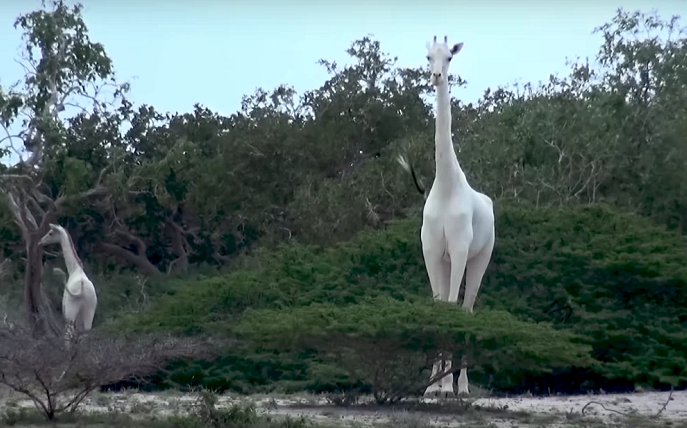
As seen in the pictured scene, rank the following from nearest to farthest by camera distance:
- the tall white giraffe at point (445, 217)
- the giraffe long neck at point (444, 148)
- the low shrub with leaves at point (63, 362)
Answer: the low shrub with leaves at point (63, 362) < the tall white giraffe at point (445, 217) < the giraffe long neck at point (444, 148)

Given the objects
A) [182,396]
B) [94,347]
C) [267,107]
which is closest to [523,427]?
[94,347]

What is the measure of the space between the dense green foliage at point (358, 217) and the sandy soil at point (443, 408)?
1.67 ft

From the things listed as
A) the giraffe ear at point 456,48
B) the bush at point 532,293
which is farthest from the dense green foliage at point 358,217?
the giraffe ear at point 456,48

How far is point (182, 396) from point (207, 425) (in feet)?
14.6

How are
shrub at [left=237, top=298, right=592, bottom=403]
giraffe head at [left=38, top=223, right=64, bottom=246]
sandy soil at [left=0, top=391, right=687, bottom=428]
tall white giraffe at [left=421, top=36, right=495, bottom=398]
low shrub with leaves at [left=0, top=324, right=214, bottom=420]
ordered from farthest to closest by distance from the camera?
giraffe head at [left=38, top=223, right=64, bottom=246]
tall white giraffe at [left=421, top=36, right=495, bottom=398]
shrub at [left=237, top=298, right=592, bottom=403]
sandy soil at [left=0, top=391, right=687, bottom=428]
low shrub with leaves at [left=0, top=324, right=214, bottom=420]

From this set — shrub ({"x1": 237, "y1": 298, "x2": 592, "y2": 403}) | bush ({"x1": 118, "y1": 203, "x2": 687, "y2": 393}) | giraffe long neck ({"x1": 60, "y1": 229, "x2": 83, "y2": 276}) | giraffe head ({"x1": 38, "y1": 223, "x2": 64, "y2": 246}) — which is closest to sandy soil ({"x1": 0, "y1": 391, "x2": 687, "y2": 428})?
shrub ({"x1": 237, "y1": 298, "x2": 592, "y2": 403})

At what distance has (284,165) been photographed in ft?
108

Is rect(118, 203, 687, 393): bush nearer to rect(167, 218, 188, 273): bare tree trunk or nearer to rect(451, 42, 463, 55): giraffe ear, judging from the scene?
rect(451, 42, 463, 55): giraffe ear

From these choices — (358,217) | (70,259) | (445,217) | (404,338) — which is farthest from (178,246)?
(404,338)

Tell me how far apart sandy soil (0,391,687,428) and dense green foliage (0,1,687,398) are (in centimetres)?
51

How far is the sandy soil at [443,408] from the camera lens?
39.2ft

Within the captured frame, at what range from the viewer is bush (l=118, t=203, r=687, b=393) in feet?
55.2

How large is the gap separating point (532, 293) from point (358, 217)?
11359 mm

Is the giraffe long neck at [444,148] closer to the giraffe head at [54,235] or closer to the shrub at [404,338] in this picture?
the shrub at [404,338]
